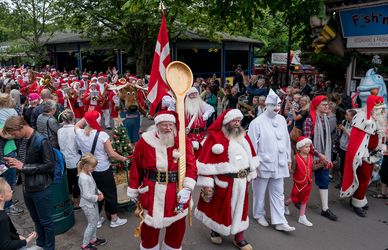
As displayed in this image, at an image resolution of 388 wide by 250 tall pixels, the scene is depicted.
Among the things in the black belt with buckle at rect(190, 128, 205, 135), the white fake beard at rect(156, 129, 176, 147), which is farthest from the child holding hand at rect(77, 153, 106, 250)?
the black belt with buckle at rect(190, 128, 205, 135)

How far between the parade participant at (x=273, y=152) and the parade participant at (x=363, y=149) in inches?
50.3

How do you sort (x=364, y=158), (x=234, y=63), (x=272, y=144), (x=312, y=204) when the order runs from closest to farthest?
(x=272, y=144) < (x=364, y=158) < (x=312, y=204) < (x=234, y=63)

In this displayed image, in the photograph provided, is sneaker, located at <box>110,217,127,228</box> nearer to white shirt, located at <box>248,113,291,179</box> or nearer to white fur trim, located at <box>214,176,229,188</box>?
white fur trim, located at <box>214,176,229,188</box>

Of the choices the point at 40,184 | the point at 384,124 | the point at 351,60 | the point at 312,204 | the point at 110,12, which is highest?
the point at 110,12

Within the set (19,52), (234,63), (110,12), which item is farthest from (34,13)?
(234,63)

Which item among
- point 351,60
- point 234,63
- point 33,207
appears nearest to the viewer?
point 33,207

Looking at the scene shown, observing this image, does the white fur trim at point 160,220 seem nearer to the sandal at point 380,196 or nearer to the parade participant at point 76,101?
the sandal at point 380,196

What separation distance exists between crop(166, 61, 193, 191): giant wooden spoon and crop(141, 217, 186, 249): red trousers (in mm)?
465

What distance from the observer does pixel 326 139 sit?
570 centimetres

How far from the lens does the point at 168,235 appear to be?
13.1 feet

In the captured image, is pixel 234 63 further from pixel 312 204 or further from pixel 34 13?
pixel 312 204

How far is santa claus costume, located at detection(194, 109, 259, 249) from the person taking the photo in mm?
4383

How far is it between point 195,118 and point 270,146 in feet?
7.33

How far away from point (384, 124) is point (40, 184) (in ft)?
17.1
